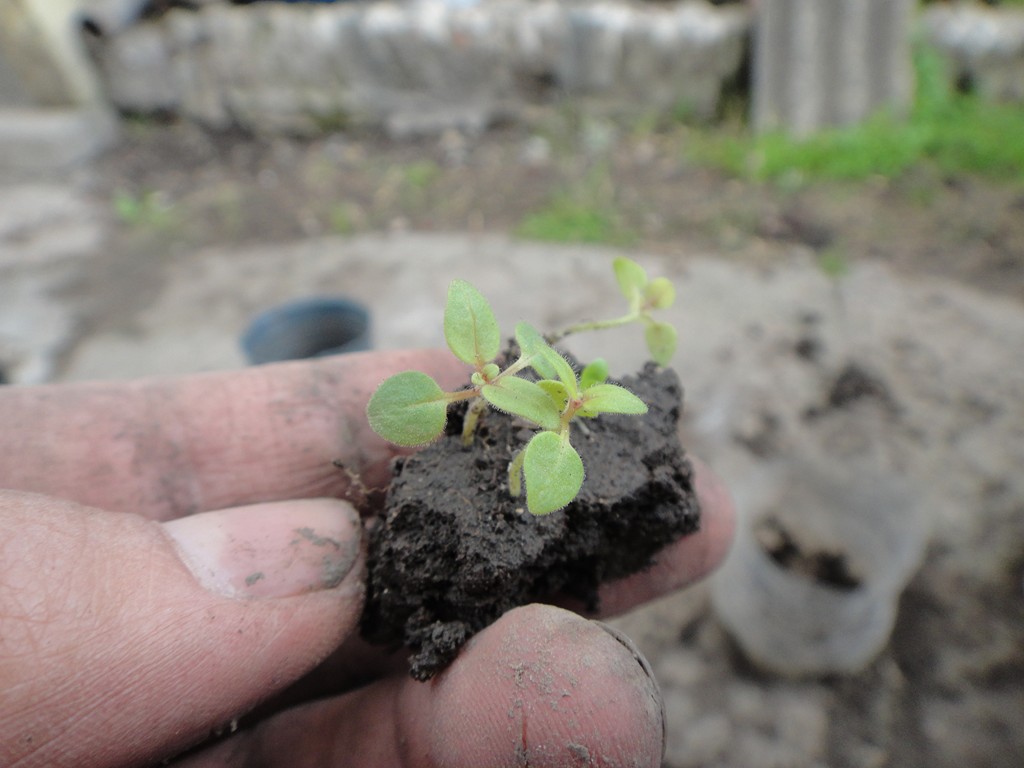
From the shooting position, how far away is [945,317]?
303cm

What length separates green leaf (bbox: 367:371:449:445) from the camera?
957mm

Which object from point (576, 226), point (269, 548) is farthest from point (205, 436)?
point (576, 226)

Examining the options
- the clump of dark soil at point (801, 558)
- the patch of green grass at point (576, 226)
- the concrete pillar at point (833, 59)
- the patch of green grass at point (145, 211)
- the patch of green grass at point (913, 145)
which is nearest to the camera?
the clump of dark soil at point (801, 558)

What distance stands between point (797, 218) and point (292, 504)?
3.30 m

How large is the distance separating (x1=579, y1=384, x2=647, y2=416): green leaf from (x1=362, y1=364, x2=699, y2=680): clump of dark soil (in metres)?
0.18

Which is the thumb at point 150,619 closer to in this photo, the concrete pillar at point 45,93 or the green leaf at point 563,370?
the green leaf at point 563,370

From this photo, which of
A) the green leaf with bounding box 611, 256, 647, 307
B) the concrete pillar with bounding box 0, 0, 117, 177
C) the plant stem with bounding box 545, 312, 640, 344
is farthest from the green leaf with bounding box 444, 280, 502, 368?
the concrete pillar with bounding box 0, 0, 117, 177

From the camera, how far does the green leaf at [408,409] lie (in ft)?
3.14

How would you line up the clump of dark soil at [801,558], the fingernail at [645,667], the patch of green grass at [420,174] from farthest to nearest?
the patch of green grass at [420,174] → the clump of dark soil at [801,558] → the fingernail at [645,667]

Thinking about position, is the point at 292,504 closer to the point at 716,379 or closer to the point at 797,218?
the point at 716,379

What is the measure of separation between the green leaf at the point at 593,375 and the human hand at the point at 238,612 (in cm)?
35

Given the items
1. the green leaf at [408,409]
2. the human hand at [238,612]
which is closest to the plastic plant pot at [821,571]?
the human hand at [238,612]

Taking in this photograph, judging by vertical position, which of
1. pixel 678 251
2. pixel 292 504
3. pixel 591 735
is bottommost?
pixel 678 251

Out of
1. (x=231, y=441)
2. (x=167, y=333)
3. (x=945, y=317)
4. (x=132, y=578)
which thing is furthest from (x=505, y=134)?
(x=132, y=578)
